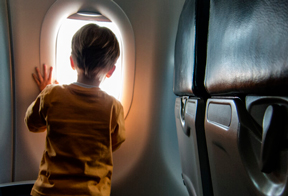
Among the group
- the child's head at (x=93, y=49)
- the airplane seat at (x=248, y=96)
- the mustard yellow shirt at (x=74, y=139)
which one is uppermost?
the child's head at (x=93, y=49)

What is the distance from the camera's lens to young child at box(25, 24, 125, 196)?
3.65ft

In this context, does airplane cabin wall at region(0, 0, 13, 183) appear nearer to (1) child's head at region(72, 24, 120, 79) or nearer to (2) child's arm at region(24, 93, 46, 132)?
(2) child's arm at region(24, 93, 46, 132)

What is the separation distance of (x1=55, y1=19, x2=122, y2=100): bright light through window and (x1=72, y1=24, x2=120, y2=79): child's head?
0.33 meters

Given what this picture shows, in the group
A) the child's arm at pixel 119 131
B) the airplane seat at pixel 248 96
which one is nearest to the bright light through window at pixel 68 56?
the child's arm at pixel 119 131

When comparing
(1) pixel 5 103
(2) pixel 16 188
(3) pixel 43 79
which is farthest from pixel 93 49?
(2) pixel 16 188

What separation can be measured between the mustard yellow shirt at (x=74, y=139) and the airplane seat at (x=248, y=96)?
0.66 m

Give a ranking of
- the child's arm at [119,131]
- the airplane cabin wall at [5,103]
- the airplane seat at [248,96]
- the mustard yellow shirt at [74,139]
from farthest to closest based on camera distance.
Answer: the airplane cabin wall at [5,103], the child's arm at [119,131], the mustard yellow shirt at [74,139], the airplane seat at [248,96]

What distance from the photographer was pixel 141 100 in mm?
1551

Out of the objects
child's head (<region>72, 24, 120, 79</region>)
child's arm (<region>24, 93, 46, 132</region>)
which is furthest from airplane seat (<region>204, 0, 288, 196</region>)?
child's arm (<region>24, 93, 46, 132</region>)

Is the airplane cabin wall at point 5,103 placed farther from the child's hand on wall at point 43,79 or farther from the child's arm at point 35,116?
the child's arm at point 35,116

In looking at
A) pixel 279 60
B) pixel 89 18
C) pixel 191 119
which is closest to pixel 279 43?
pixel 279 60

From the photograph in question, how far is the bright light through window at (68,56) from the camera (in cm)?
149

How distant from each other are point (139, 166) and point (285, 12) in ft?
4.70

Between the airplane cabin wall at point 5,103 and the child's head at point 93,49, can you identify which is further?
the airplane cabin wall at point 5,103
